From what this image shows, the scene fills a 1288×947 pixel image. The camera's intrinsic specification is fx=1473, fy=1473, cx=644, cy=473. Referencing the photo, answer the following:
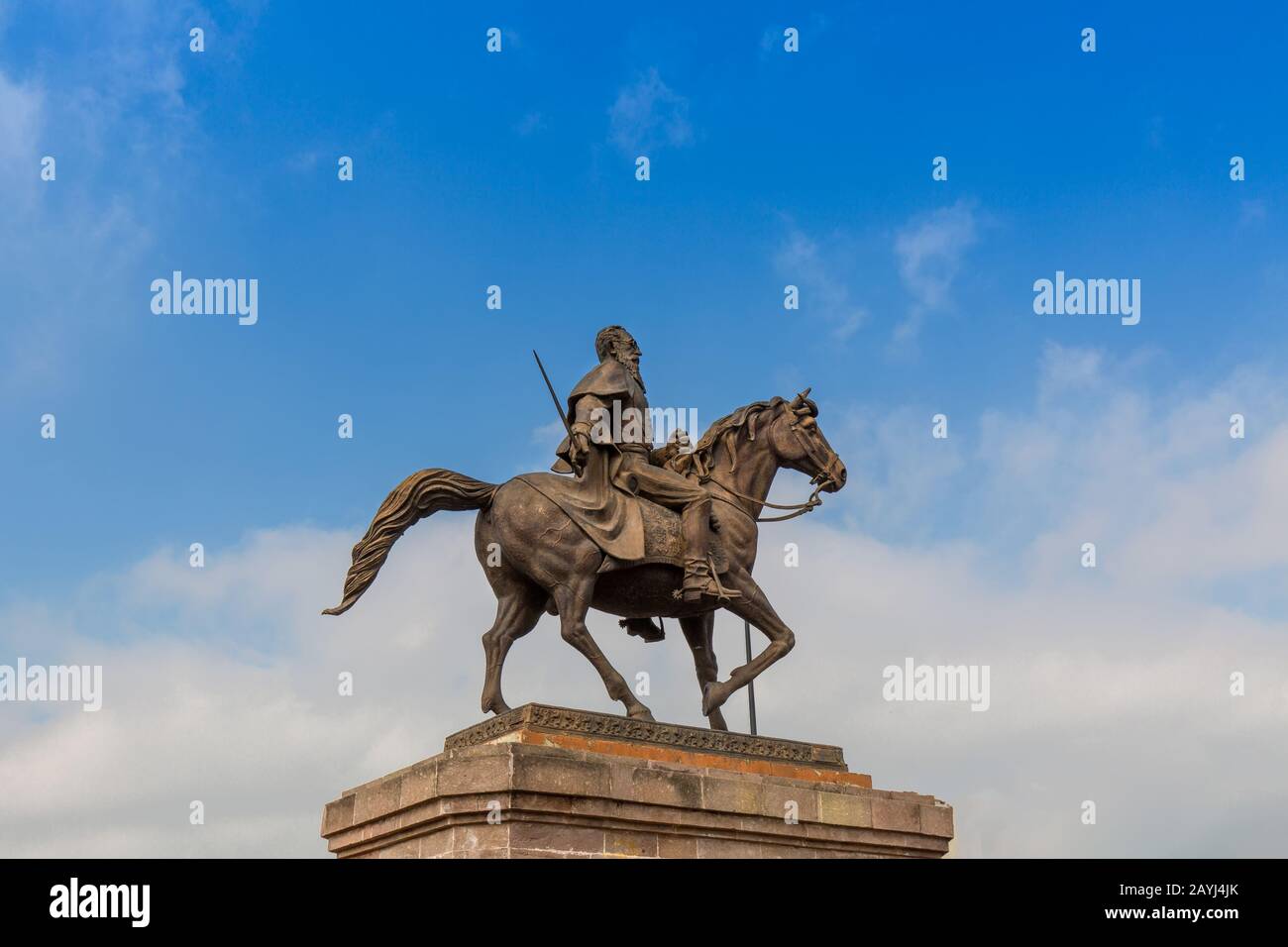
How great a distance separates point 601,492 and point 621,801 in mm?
2984

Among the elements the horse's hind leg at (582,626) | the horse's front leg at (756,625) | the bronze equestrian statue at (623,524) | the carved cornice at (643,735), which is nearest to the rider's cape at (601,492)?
the bronze equestrian statue at (623,524)

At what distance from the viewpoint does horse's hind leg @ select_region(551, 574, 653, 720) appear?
1312cm

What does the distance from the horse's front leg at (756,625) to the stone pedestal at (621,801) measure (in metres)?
0.58

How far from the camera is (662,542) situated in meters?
13.7

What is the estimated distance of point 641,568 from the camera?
13.7m

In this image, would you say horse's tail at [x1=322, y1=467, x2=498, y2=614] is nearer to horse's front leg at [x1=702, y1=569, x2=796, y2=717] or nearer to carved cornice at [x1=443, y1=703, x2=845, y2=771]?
carved cornice at [x1=443, y1=703, x2=845, y2=771]

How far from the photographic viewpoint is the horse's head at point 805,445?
14.8 m

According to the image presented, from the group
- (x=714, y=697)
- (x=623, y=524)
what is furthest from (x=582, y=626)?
(x=714, y=697)
